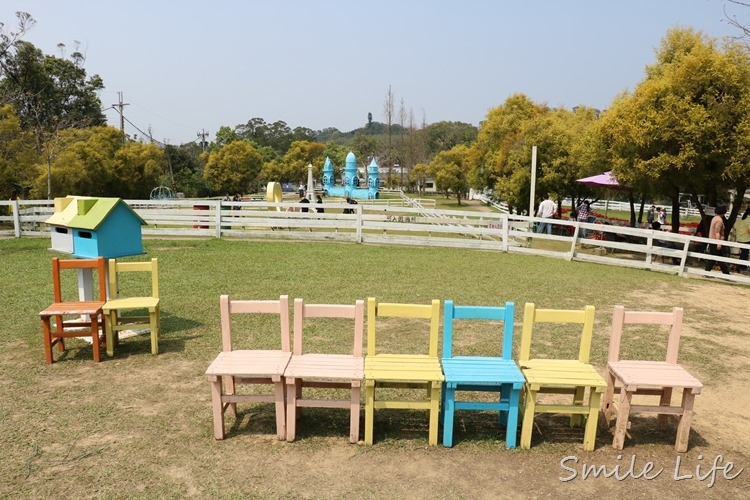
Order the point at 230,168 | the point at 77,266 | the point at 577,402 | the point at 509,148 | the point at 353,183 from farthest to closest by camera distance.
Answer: the point at 353,183, the point at 230,168, the point at 509,148, the point at 77,266, the point at 577,402

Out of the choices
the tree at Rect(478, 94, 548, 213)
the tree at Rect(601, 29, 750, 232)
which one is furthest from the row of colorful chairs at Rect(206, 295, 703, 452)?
the tree at Rect(478, 94, 548, 213)

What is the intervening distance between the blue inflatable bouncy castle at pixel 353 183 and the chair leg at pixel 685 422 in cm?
4976

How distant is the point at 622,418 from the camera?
4336 millimetres

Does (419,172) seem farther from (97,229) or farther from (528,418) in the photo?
(528,418)

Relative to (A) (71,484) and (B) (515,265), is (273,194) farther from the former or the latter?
(A) (71,484)

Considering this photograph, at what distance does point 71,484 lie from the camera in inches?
147

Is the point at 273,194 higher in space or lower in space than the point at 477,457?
higher

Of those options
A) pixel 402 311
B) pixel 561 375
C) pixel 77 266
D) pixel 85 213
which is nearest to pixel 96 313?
pixel 77 266

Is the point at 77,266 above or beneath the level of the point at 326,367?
above

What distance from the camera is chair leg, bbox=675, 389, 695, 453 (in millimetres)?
4312

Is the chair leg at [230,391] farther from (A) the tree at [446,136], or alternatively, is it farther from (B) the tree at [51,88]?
(A) the tree at [446,136]

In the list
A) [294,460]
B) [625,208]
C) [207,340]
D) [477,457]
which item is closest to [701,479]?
[477,457]

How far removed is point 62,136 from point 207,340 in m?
25.4

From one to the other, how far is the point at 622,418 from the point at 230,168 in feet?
168
